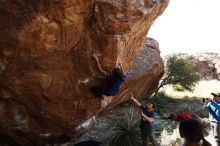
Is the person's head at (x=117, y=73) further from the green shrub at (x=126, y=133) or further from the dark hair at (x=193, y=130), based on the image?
the dark hair at (x=193, y=130)

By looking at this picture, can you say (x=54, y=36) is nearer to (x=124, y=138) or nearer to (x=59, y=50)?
(x=59, y=50)

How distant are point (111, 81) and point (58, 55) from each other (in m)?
1.56

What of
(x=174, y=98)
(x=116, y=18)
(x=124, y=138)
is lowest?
(x=174, y=98)

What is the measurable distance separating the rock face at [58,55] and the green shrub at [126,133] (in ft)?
5.48

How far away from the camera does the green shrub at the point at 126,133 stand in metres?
12.5

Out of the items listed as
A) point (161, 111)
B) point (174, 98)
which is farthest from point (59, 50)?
point (174, 98)

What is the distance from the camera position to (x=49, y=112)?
424 inches

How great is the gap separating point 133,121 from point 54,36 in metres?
5.13

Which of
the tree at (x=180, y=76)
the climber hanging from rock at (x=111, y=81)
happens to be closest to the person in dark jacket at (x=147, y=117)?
the climber hanging from rock at (x=111, y=81)

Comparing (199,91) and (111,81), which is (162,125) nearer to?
(111,81)

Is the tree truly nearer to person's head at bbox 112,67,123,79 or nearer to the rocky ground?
the rocky ground

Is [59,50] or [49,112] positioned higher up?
[59,50]

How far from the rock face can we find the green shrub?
5.48 feet

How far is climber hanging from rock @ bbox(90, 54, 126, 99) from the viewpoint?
30.9 feet
